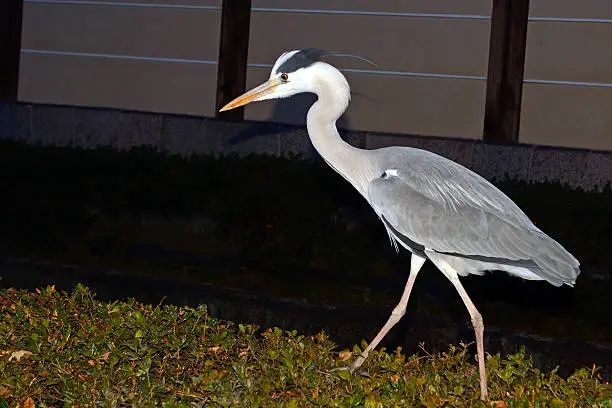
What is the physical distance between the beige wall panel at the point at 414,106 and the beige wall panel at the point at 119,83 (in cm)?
100

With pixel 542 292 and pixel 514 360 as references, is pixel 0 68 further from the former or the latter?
pixel 514 360

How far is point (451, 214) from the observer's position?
557 centimetres

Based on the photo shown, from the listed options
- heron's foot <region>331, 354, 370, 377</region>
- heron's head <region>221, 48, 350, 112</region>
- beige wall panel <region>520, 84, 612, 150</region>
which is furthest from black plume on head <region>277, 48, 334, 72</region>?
beige wall panel <region>520, 84, 612, 150</region>

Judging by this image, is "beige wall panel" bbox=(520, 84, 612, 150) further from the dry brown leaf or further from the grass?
the dry brown leaf

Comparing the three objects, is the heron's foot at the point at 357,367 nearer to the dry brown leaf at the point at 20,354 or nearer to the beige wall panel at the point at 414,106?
the dry brown leaf at the point at 20,354

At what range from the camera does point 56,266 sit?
8.59 meters

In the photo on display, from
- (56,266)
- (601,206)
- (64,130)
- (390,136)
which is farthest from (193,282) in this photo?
(64,130)

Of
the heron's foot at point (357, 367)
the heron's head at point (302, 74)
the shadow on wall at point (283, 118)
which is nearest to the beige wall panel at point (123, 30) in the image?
the shadow on wall at point (283, 118)

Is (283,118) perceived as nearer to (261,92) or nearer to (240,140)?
(240,140)

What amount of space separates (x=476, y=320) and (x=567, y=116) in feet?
14.5

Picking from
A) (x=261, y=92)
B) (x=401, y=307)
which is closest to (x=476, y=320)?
(x=401, y=307)

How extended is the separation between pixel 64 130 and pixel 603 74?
4.98 meters

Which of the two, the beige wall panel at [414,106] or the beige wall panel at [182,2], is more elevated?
the beige wall panel at [182,2]

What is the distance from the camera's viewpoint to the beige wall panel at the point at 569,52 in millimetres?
9375
